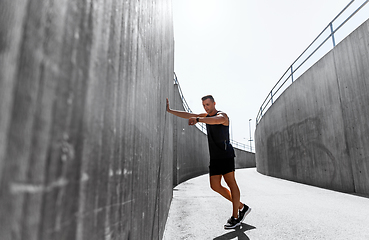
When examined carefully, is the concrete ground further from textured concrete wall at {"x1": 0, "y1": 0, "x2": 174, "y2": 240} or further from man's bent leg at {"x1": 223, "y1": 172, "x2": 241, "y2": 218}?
textured concrete wall at {"x1": 0, "y1": 0, "x2": 174, "y2": 240}

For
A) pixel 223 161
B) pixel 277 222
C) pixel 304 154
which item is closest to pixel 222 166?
pixel 223 161

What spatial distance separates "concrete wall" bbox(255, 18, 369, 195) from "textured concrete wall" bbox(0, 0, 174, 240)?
7140 mm

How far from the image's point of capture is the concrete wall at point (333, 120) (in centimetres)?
626

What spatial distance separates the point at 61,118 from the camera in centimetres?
53

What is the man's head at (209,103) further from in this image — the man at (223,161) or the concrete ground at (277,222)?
the concrete ground at (277,222)

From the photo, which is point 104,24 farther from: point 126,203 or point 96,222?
point 126,203

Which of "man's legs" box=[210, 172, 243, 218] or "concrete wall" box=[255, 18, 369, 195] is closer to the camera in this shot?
"man's legs" box=[210, 172, 243, 218]

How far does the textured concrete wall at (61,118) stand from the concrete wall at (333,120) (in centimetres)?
714

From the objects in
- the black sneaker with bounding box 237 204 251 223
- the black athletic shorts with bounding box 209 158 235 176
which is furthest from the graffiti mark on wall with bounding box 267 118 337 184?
the black athletic shorts with bounding box 209 158 235 176

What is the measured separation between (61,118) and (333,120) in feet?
28.4

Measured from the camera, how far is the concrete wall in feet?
20.5

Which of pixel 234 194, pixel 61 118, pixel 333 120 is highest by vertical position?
pixel 333 120

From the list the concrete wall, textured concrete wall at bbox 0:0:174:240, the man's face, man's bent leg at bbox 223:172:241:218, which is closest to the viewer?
textured concrete wall at bbox 0:0:174:240

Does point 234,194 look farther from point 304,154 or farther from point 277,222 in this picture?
point 304,154
